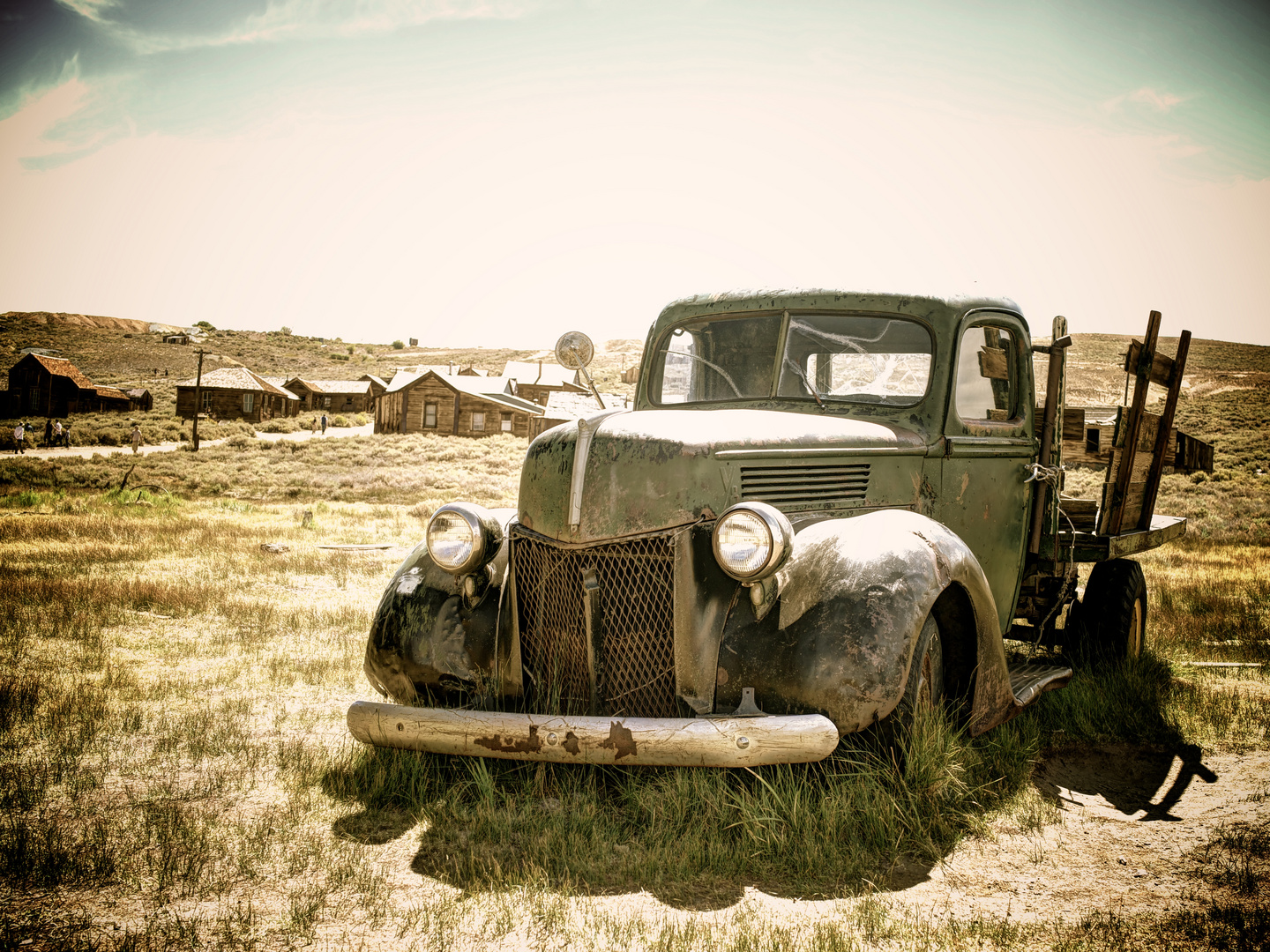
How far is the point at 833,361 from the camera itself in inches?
169

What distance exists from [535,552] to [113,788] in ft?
6.94

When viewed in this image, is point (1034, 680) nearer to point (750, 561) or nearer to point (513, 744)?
point (750, 561)

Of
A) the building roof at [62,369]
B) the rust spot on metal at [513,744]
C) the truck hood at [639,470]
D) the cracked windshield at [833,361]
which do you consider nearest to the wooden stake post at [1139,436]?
the cracked windshield at [833,361]

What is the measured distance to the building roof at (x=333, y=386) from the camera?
58688 millimetres

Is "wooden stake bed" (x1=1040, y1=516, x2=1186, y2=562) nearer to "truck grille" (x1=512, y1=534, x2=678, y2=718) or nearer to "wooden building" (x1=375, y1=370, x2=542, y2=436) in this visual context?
"truck grille" (x1=512, y1=534, x2=678, y2=718)

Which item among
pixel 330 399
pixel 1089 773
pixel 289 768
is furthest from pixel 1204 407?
pixel 330 399

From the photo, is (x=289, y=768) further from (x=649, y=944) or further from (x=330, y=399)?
(x=330, y=399)

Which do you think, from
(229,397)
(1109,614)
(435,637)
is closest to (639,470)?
(435,637)

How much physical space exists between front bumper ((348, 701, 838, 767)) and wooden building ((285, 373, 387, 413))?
56.9m

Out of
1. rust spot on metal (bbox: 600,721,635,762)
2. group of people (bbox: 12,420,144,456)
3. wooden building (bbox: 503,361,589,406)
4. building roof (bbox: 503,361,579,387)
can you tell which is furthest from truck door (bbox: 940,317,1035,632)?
building roof (bbox: 503,361,579,387)

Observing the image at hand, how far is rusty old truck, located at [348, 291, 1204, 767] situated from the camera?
285 cm

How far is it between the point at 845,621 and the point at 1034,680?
5.38 feet

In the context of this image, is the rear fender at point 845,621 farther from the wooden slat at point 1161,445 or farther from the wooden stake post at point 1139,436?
the wooden slat at point 1161,445

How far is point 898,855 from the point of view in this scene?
2875 mm
